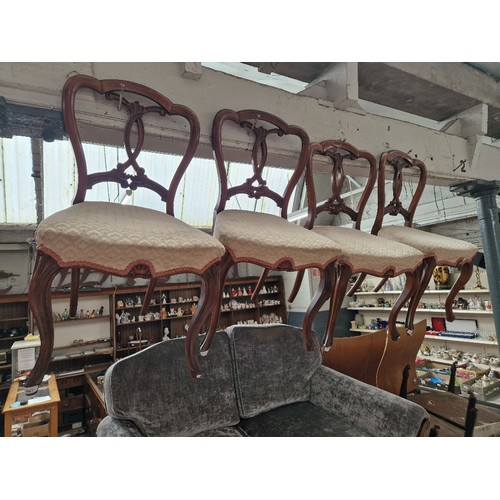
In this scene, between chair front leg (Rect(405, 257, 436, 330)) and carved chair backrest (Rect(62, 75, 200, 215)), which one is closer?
carved chair backrest (Rect(62, 75, 200, 215))

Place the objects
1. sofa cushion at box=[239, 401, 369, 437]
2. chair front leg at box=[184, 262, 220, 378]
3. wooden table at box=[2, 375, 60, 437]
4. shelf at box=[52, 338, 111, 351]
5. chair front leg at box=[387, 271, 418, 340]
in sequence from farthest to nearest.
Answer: shelf at box=[52, 338, 111, 351]
wooden table at box=[2, 375, 60, 437]
sofa cushion at box=[239, 401, 369, 437]
chair front leg at box=[387, 271, 418, 340]
chair front leg at box=[184, 262, 220, 378]

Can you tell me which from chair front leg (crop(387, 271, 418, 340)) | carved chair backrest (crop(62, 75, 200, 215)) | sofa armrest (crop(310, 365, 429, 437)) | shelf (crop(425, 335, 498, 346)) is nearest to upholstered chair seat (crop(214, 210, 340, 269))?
carved chair backrest (crop(62, 75, 200, 215))

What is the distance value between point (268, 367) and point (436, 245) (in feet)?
4.61

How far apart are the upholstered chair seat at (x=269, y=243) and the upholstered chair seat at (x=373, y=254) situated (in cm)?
13

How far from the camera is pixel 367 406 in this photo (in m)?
1.83

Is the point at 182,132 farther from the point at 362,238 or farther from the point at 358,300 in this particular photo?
the point at 358,300

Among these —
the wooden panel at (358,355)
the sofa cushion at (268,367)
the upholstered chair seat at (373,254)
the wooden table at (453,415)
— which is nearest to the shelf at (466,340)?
the wooden table at (453,415)

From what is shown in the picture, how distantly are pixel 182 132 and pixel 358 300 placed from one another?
6.50 m

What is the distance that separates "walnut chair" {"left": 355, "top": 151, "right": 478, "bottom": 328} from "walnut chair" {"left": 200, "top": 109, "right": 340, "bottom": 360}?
0.50 metres

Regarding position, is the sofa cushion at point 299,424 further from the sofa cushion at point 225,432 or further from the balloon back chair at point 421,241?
the balloon back chair at point 421,241

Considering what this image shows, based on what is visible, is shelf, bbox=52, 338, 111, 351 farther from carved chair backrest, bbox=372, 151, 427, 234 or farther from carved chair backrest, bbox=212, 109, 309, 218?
carved chair backrest, bbox=372, 151, 427, 234

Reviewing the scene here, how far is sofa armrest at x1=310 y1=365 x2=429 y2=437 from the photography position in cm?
159

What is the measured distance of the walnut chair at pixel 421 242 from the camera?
150cm
